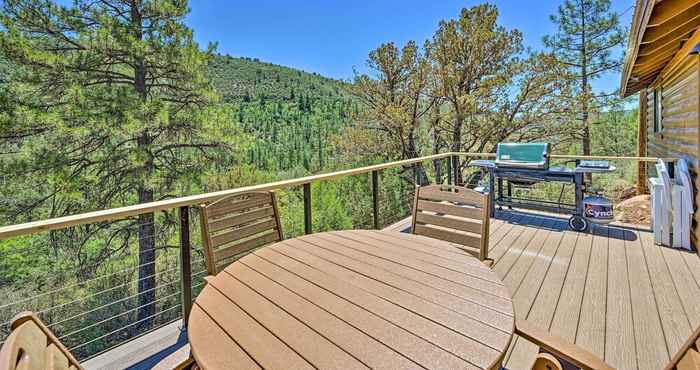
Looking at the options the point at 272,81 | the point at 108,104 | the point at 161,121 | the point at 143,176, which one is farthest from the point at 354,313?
the point at 272,81

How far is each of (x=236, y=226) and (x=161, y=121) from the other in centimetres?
660

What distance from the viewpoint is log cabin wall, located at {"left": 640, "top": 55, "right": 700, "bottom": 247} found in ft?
10.7

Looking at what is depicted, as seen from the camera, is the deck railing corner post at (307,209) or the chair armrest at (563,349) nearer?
the chair armrest at (563,349)

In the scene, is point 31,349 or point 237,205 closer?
point 31,349

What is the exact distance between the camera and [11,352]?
642 mm

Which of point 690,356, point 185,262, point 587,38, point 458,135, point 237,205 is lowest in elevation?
point 185,262

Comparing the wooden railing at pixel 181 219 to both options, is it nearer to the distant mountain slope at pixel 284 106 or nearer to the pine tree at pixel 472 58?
the pine tree at pixel 472 58

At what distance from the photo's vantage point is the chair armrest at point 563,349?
37.3 inches

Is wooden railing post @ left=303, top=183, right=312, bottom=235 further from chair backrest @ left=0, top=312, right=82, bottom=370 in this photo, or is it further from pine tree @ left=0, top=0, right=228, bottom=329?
pine tree @ left=0, top=0, right=228, bottom=329

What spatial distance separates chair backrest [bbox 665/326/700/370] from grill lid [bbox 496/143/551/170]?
3.52 m

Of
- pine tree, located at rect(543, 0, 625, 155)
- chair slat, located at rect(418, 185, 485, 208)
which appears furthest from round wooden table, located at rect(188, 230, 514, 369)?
pine tree, located at rect(543, 0, 625, 155)

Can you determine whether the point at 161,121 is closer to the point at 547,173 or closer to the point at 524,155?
the point at 524,155

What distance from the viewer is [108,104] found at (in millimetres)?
6945

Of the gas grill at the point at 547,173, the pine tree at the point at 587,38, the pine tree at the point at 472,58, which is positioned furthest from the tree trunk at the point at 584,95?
the gas grill at the point at 547,173
